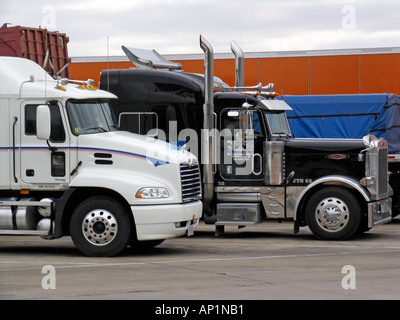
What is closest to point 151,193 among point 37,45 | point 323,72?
point 37,45

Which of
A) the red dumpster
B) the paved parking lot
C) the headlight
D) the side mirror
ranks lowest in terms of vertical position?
the paved parking lot

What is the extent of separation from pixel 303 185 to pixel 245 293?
6.36 meters

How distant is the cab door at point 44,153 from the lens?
14.1 m

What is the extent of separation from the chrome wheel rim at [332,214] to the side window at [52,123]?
4.84 meters

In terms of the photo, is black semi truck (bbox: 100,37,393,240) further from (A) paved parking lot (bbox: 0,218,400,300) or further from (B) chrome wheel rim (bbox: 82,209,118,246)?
(B) chrome wheel rim (bbox: 82,209,118,246)

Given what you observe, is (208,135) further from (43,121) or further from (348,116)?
(348,116)

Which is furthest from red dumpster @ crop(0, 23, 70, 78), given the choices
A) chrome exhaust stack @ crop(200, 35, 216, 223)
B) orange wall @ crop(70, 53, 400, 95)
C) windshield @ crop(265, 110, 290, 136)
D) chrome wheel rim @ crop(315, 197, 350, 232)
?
orange wall @ crop(70, 53, 400, 95)

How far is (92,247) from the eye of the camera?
1389cm

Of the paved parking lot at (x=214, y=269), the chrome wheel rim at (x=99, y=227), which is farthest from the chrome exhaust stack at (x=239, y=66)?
the chrome wheel rim at (x=99, y=227)

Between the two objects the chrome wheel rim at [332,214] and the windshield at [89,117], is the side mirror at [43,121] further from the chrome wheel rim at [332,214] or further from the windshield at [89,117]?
the chrome wheel rim at [332,214]

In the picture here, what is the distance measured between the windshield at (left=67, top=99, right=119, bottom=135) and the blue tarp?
854 centimetres

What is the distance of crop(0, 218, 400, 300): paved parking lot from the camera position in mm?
10414
